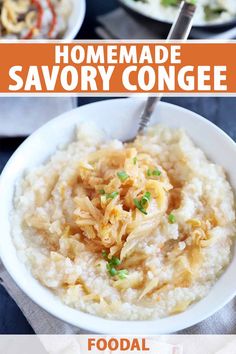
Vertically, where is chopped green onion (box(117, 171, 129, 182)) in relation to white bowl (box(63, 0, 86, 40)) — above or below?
below

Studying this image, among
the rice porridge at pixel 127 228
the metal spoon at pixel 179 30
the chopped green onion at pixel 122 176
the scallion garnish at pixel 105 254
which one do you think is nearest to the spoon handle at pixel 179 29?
the metal spoon at pixel 179 30

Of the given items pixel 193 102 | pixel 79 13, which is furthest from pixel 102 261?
pixel 79 13

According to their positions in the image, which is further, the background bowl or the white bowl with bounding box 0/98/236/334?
the background bowl

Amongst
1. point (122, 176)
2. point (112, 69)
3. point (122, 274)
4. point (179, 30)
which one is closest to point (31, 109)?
point (112, 69)

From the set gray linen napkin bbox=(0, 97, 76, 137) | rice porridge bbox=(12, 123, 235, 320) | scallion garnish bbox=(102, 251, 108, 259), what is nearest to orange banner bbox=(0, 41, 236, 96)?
gray linen napkin bbox=(0, 97, 76, 137)

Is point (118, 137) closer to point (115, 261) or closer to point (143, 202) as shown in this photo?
point (143, 202)

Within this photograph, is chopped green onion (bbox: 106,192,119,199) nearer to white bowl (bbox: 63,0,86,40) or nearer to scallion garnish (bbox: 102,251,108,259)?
scallion garnish (bbox: 102,251,108,259)

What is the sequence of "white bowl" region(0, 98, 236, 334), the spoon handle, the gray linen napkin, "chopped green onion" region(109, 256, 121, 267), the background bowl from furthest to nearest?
the background bowl < the gray linen napkin < the spoon handle < "chopped green onion" region(109, 256, 121, 267) < "white bowl" region(0, 98, 236, 334)
